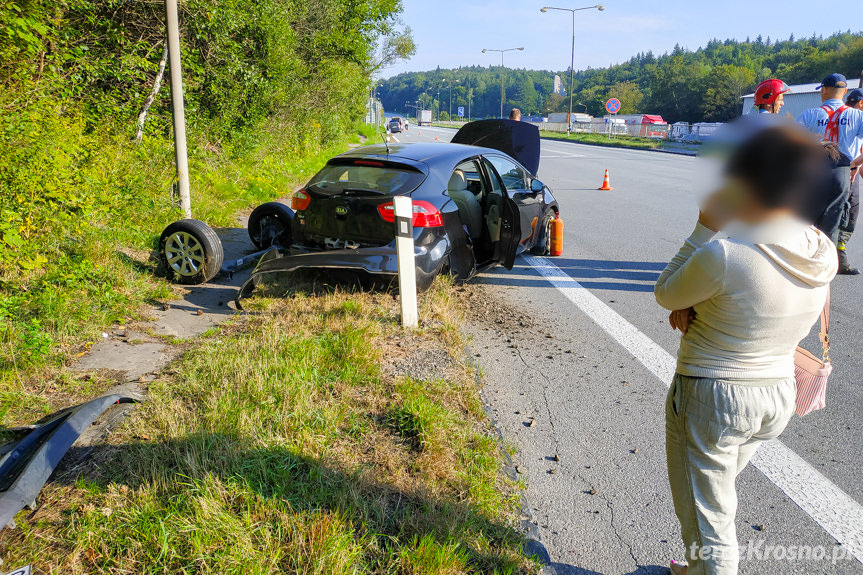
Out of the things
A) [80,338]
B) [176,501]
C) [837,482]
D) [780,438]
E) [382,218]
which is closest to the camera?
[176,501]

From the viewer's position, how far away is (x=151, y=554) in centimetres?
230

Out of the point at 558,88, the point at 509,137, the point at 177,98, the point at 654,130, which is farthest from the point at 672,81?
the point at 177,98

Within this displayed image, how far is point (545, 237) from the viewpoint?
7.92 metres

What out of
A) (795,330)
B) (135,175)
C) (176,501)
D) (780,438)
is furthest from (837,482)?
(135,175)

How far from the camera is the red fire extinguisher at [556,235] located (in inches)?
297

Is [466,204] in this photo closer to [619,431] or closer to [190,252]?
[190,252]

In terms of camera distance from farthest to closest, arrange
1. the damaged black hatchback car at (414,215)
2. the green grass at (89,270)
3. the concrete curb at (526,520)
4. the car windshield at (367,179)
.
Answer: the car windshield at (367,179) < the damaged black hatchback car at (414,215) < the green grass at (89,270) < the concrete curb at (526,520)

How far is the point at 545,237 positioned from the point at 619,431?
14.8 feet

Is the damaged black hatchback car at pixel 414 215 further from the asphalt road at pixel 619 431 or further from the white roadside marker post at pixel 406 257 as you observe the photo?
the asphalt road at pixel 619 431

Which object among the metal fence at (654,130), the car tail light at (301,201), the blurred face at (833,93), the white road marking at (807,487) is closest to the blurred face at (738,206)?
the white road marking at (807,487)

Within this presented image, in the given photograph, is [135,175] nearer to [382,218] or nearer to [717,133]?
[382,218]

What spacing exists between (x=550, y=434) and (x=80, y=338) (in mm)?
3517

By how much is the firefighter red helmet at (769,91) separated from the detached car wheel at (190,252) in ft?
16.7

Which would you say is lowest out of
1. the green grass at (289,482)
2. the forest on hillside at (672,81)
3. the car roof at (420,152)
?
the green grass at (289,482)
